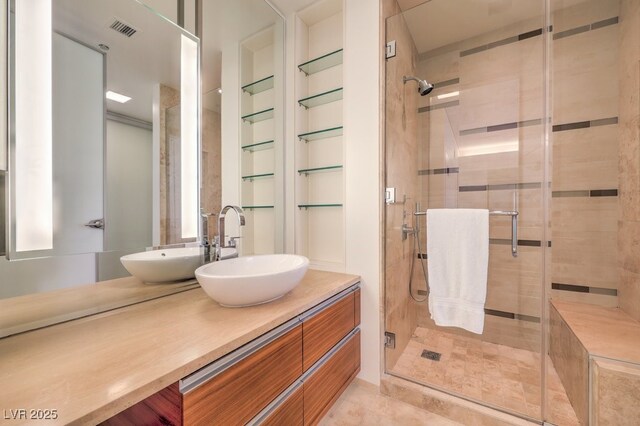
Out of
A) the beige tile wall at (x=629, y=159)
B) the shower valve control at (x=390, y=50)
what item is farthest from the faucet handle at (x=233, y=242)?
the beige tile wall at (x=629, y=159)

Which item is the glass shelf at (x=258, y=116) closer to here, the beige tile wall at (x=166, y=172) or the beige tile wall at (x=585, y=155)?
the beige tile wall at (x=166, y=172)

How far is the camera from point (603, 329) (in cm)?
136

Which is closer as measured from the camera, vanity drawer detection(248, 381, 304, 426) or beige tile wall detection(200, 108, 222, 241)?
vanity drawer detection(248, 381, 304, 426)

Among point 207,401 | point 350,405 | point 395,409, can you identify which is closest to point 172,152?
point 207,401

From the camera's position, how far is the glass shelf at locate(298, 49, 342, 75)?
176 cm

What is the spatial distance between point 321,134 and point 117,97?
3.77 ft

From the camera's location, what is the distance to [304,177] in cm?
189

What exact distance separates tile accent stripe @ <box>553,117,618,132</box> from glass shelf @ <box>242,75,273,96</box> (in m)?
1.95

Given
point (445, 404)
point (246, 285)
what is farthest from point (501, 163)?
point (246, 285)

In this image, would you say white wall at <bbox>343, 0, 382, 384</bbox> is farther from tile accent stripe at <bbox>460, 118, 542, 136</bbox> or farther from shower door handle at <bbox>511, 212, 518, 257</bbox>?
shower door handle at <bbox>511, 212, 518, 257</bbox>

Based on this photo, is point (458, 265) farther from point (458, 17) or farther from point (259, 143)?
point (458, 17)

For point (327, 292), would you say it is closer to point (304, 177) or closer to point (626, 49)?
point (304, 177)

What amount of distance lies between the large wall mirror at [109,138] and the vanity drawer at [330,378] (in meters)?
0.75

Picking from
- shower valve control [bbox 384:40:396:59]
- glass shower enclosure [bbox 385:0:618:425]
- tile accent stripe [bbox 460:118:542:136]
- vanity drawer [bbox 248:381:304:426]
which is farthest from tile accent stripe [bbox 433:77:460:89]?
vanity drawer [bbox 248:381:304:426]
